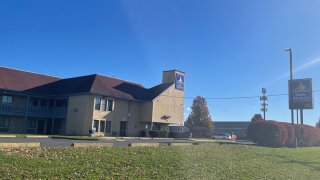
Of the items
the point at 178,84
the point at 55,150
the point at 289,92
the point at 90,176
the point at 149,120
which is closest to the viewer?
the point at 90,176

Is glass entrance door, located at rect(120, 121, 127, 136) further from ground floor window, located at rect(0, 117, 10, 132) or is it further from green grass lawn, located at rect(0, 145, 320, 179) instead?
green grass lawn, located at rect(0, 145, 320, 179)

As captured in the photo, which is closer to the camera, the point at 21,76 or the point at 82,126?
the point at 82,126

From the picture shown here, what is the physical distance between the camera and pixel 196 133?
80500 millimetres

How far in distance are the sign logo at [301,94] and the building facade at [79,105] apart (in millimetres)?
18591

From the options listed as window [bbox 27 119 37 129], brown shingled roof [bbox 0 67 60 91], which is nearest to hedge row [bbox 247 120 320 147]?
window [bbox 27 119 37 129]

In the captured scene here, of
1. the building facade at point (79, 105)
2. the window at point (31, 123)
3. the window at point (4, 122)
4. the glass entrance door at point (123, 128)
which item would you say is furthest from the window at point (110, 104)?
the window at point (4, 122)

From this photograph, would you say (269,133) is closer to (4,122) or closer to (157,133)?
(157,133)

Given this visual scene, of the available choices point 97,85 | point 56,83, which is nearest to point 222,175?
point 97,85

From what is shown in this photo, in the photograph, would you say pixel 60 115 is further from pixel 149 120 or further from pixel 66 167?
pixel 66 167

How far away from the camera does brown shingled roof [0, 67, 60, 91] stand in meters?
42.5

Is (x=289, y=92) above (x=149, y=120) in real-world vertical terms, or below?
above

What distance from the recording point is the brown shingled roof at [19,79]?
42.5 m

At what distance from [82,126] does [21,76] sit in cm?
1101

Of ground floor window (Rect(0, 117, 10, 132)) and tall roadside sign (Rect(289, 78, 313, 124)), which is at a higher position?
tall roadside sign (Rect(289, 78, 313, 124))
